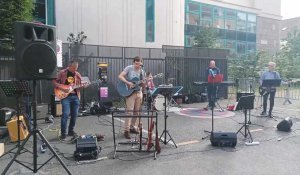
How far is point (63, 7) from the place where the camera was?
1800 centimetres

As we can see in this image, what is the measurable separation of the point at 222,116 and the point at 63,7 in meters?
12.0

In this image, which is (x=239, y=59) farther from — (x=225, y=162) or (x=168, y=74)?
(x=225, y=162)

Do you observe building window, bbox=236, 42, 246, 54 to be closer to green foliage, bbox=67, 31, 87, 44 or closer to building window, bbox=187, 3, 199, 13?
building window, bbox=187, 3, 199, 13

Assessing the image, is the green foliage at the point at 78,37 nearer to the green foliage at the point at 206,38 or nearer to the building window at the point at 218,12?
the green foliage at the point at 206,38

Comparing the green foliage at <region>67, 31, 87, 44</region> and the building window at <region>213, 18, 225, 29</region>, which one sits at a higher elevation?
the building window at <region>213, 18, 225, 29</region>

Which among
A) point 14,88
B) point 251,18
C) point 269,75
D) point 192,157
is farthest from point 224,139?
point 251,18

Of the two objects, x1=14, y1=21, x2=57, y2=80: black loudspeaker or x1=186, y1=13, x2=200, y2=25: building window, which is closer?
x1=14, y1=21, x2=57, y2=80: black loudspeaker

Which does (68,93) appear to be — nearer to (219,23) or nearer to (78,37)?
(78,37)

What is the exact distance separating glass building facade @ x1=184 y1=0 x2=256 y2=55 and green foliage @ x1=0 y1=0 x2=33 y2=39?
910 inches

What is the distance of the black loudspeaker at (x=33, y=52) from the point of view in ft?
14.0

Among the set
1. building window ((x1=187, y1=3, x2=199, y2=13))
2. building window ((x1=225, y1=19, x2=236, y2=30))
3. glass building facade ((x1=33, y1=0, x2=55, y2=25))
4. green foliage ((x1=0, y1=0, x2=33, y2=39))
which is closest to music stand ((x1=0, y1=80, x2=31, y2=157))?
green foliage ((x1=0, y1=0, x2=33, y2=39))

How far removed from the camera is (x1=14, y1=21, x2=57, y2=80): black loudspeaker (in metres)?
4.26

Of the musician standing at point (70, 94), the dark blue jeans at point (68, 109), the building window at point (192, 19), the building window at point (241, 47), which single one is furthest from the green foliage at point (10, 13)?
the building window at point (241, 47)

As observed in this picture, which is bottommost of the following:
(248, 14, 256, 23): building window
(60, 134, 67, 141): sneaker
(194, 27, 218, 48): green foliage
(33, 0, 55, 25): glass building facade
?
(60, 134, 67, 141): sneaker
